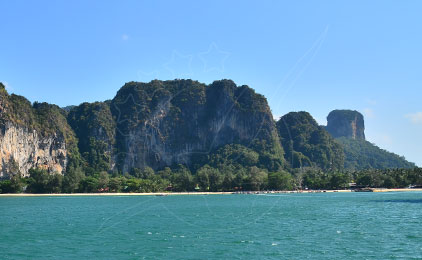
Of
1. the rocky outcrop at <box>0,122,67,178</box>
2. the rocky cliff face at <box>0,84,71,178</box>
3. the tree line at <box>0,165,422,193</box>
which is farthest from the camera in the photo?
the rocky cliff face at <box>0,84,71,178</box>

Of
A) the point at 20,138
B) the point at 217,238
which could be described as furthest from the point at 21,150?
the point at 217,238

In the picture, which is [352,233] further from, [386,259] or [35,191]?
[35,191]

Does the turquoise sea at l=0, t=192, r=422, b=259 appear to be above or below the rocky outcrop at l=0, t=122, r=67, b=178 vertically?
below

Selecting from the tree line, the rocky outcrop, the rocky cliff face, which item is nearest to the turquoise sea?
the tree line

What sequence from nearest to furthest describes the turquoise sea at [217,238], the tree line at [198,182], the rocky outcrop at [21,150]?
the turquoise sea at [217,238] < the tree line at [198,182] < the rocky outcrop at [21,150]

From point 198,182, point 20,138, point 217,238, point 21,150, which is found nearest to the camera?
point 217,238

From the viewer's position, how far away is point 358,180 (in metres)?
175

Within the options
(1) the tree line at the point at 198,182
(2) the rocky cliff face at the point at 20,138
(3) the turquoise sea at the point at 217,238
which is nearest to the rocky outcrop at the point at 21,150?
(2) the rocky cliff face at the point at 20,138

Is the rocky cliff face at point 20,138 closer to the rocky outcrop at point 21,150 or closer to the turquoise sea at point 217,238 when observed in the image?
the rocky outcrop at point 21,150

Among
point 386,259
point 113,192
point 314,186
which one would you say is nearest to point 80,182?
point 113,192

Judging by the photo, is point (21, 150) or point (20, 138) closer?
point (21, 150)

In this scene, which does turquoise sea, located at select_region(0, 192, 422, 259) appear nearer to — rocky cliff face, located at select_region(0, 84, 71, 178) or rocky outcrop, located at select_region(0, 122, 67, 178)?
rocky outcrop, located at select_region(0, 122, 67, 178)

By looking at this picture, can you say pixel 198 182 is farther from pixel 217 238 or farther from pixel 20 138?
pixel 217 238

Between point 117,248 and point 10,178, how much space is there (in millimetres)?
133992
